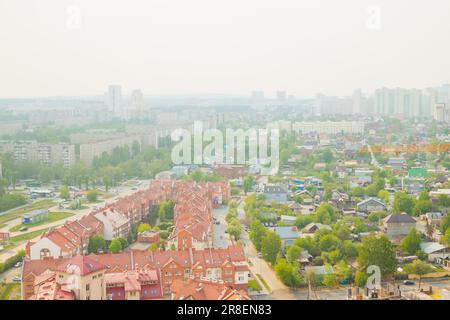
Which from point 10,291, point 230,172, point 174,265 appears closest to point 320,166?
point 230,172

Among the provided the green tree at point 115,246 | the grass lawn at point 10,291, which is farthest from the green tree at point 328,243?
the grass lawn at point 10,291

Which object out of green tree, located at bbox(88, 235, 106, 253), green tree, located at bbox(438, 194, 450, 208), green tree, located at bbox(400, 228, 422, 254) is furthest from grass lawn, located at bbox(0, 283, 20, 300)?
green tree, located at bbox(438, 194, 450, 208)

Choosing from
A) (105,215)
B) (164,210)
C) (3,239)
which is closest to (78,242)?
(105,215)

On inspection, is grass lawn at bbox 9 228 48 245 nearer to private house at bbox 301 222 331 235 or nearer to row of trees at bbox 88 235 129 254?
row of trees at bbox 88 235 129 254

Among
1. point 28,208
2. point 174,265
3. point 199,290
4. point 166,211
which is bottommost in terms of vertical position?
point 28,208

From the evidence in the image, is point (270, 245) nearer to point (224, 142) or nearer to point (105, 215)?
point (105, 215)

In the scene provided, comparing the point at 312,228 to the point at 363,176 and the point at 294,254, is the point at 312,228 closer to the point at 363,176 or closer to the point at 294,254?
the point at 294,254

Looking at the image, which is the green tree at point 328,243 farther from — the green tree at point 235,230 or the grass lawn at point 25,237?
the grass lawn at point 25,237
